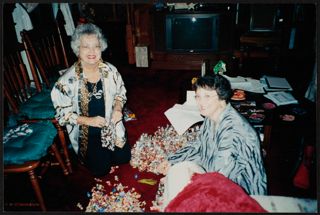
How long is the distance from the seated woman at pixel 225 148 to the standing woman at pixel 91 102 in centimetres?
91

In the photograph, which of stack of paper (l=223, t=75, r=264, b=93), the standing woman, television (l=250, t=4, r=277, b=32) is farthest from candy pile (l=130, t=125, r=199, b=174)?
television (l=250, t=4, r=277, b=32)

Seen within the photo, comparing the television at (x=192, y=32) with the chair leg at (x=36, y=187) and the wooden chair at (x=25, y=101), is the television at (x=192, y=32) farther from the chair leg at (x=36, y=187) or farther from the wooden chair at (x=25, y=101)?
the chair leg at (x=36, y=187)

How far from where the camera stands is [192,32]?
205 inches

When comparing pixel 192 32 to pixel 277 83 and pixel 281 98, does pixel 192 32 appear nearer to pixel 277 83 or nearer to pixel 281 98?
pixel 277 83

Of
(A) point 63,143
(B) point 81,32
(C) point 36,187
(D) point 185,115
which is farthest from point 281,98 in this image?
(C) point 36,187

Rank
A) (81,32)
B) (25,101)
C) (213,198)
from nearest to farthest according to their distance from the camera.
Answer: (213,198) < (81,32) < (25,101)

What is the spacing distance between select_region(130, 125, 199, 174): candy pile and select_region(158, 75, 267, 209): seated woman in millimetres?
978

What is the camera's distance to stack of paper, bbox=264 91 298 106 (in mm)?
2488

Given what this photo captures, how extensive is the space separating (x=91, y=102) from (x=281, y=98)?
1.76m

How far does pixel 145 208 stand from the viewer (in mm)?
2479

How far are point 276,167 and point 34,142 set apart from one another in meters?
2.38

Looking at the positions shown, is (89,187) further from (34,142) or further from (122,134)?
(34,142)

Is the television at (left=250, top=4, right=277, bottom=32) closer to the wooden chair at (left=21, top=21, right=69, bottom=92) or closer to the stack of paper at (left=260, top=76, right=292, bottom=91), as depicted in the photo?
the stack of paper at (left=260, top=76, right=292, bottom=91)

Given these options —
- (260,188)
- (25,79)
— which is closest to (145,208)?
(260,188)
